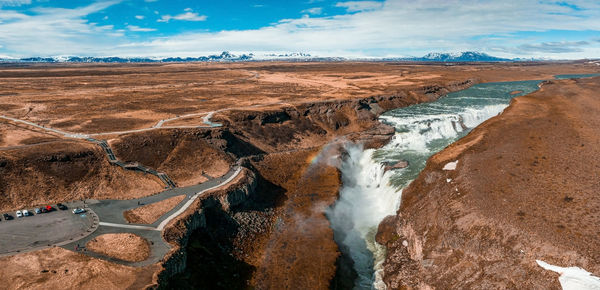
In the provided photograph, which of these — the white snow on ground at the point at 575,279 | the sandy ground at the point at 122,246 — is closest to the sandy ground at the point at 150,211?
the sandy ground at the point at 122,246

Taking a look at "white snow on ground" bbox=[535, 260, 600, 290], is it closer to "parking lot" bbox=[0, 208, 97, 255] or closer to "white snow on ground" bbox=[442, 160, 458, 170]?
"white snow on ground" bbox=[442, 160, 458, 170]

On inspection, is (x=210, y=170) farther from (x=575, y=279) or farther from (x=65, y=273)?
(x=575, y=279)

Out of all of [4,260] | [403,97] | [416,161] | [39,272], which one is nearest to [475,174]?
[416,161]

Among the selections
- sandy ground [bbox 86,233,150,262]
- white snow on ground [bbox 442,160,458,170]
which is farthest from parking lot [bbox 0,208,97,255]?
white snow on ground [bbox 442,160,458,170]

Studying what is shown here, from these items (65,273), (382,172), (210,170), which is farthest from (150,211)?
(382,172)

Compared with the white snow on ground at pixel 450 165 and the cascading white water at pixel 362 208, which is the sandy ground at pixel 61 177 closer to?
the cascading white water at pixel 362 208
